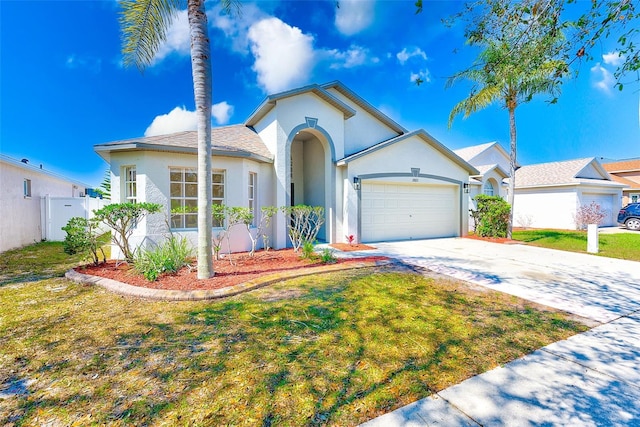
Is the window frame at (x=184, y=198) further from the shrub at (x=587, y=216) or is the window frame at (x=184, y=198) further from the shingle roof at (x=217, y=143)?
the shrub at (x=587, y=216)

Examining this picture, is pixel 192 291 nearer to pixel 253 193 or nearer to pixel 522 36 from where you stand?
pixel 253 193

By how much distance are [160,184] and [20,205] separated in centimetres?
828

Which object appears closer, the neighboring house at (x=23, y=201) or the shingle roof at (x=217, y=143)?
the shingle roof at (x=217, y=143)

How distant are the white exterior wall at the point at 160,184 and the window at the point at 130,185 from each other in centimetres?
16

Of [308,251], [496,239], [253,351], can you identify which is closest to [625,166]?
[496,239]

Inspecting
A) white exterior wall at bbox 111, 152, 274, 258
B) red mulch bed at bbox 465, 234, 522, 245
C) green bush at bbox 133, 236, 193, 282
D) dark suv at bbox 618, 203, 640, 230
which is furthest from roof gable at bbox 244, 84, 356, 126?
dark suv at bbox 618, 203, 640, 230

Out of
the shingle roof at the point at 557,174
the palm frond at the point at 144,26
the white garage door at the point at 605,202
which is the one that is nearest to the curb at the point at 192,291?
the palm frond at the point at 144,26

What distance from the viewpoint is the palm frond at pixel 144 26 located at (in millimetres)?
6582

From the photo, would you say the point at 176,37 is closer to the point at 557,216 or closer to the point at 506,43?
the point at 506,43

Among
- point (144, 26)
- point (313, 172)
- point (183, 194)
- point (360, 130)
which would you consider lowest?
point (183, 194)

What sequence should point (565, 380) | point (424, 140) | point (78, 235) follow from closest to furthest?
point (565, 380) → point (78, 235) → point (424, 140)

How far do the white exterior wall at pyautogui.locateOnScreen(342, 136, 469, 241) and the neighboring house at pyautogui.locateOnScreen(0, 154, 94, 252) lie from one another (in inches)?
498

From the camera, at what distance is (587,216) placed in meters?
17.3

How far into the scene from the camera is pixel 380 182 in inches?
466
